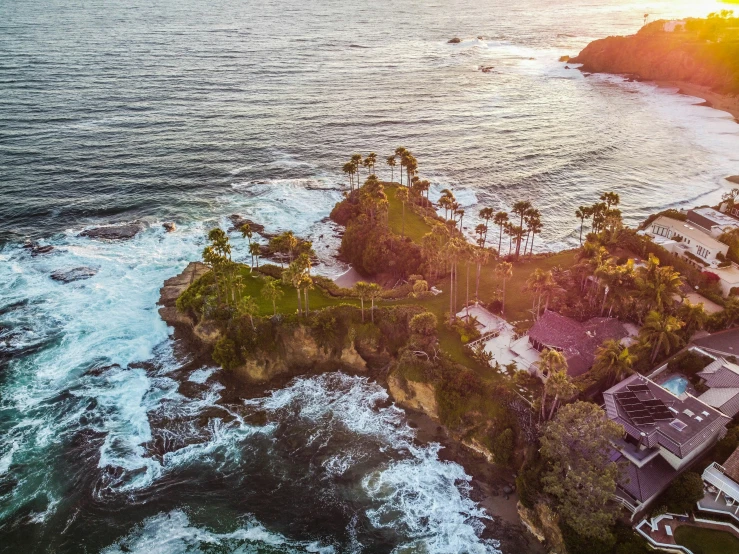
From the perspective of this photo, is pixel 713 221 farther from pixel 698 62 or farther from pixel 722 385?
pixel 698 62

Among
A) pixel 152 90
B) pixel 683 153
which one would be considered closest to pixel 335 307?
pixel 683 153

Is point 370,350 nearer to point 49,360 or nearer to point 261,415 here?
point 261,415

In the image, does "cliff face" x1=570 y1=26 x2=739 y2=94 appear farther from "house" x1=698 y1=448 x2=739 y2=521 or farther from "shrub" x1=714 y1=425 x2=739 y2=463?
"house" x1=698 y1=448 x2=739 y2=521

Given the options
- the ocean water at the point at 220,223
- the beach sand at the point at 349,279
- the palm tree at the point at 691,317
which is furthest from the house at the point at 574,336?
the beach sand at the point at 349,279

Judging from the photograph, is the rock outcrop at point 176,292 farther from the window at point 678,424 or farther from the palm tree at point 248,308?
the window at point 678,424

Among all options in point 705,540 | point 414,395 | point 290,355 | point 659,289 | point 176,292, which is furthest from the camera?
point 176,292

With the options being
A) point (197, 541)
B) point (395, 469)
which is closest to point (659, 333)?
point (395, 469)
